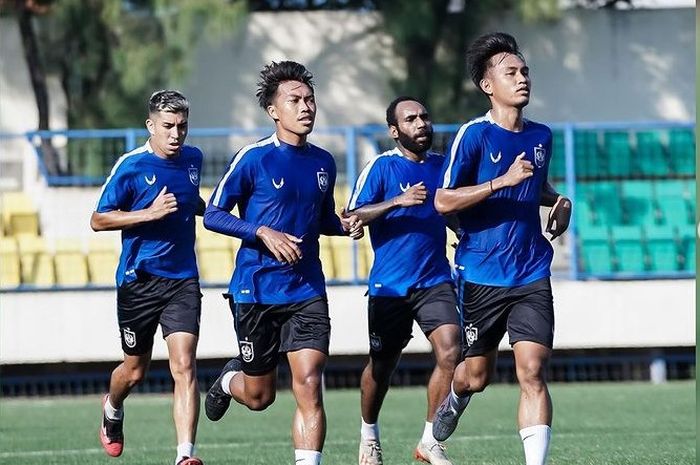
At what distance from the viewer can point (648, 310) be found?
2000cm

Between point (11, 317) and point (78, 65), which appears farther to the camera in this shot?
point (78, 65)

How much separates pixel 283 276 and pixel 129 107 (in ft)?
53.3

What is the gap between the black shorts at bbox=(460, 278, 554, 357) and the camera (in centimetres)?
830

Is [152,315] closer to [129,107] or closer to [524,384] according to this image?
[524,384]

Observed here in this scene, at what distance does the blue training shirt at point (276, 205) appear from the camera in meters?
8.73

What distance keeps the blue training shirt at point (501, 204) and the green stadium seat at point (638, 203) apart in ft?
44.0

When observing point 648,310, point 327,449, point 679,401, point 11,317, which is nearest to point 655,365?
point 648,310

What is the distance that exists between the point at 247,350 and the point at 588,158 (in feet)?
48.7

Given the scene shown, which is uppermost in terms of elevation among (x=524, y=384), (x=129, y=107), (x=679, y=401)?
(x=129, y=107)

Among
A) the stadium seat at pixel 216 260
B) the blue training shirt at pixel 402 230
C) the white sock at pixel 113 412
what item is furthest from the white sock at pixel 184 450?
the stadium seat at pixel 216 260

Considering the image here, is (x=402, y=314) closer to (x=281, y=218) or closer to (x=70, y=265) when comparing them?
(x=281, y=218)

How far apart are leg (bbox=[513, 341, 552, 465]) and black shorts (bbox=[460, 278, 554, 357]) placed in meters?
0.08

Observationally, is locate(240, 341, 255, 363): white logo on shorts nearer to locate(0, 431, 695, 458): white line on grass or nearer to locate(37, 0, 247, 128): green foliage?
locate(0, 431, 695, 458): white line on grass

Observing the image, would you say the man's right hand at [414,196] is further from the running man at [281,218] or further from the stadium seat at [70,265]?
the stadium seat at [70,265]
